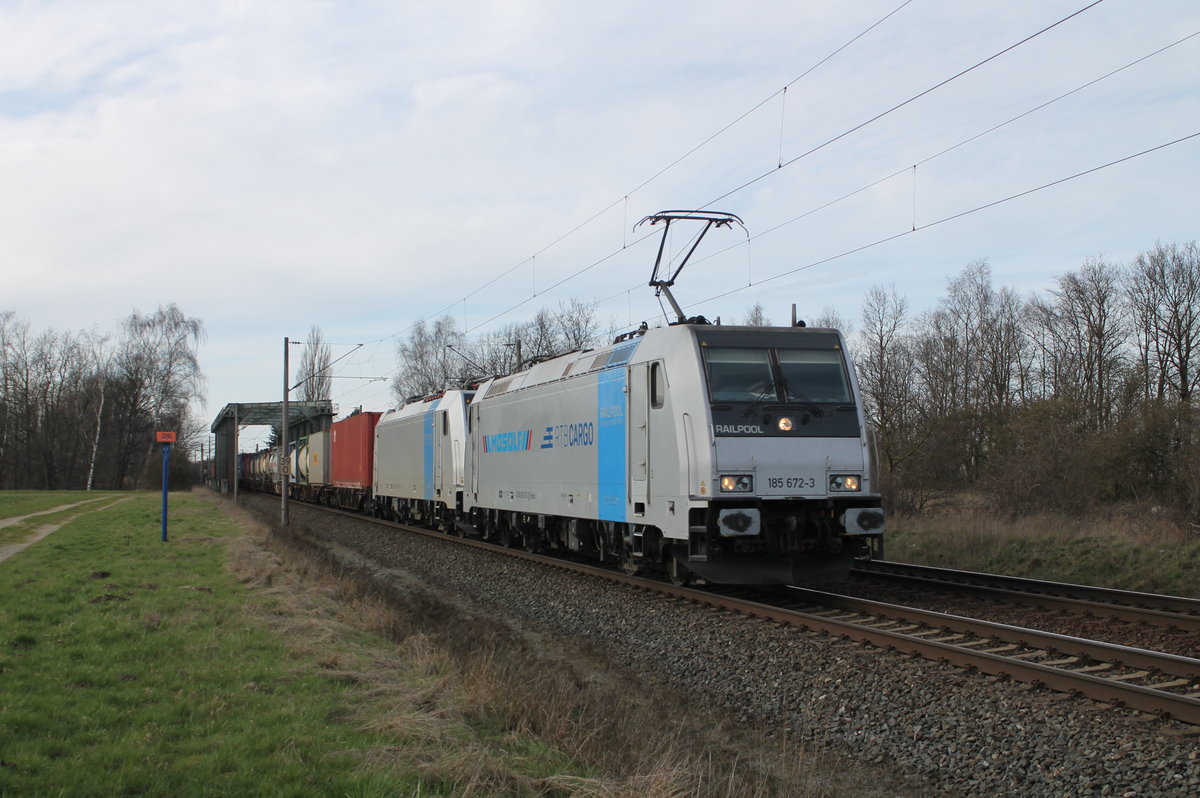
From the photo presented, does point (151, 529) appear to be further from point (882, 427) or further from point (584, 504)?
point (882, 427)

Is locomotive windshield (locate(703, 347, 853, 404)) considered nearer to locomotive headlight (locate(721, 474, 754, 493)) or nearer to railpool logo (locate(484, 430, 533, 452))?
locomotive headlight (locate(721, 474, 754, 493))

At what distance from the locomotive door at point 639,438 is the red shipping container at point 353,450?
20.7 m

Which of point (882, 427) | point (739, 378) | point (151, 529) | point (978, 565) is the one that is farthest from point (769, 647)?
point (882, 427)

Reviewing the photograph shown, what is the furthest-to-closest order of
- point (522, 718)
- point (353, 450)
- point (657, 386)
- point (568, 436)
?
1. point (353, 450)
2. point (568, 436)
3. point (657, 386)
4. point (522, 718)

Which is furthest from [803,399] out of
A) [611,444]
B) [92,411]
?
[92,411]

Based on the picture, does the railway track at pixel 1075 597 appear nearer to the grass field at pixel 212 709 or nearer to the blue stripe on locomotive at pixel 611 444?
the blue stripe on locomotive at pixel 611 444

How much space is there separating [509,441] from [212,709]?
11.7m

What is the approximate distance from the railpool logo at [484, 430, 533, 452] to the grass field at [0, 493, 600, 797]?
6.34 metres

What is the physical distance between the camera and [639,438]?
39.5ft

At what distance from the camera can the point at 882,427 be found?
31.9m

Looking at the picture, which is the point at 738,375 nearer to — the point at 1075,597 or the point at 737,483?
the point at 737,483

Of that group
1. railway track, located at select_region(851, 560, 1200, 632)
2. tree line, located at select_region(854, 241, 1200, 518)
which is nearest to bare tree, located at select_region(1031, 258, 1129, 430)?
tree line, located at select_region(854, 241, 1200, 518)

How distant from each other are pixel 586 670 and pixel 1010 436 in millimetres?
20806

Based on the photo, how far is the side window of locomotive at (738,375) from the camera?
10805 millimetres
